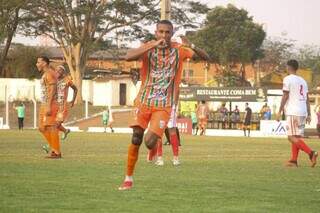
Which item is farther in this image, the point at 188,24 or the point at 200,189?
the point at 188,24

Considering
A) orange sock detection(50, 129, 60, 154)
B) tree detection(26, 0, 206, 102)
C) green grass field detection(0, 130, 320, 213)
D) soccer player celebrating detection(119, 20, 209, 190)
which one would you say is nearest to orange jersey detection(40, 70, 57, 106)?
orange sock detection(50, 129, 60, 154)

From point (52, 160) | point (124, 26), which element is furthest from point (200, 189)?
point (124, 26)

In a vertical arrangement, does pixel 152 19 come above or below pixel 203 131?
above

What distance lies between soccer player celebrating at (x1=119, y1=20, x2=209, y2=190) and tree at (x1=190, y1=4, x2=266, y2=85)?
82184 millimetres

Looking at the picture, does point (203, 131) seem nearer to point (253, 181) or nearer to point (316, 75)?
point (253, 181)

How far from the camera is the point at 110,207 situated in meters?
9.02

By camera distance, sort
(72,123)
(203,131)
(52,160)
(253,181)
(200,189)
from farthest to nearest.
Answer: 1. (72,123)
2. (203,131)
3. (52,160)
4. (253,181)
5. (200,189)

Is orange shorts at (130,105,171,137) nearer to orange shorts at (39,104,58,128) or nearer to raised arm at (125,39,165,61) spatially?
raised arm at (125,39,165,61)

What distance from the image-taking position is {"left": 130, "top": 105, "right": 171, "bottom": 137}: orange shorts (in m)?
11.2

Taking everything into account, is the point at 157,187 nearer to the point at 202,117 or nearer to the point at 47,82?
the point at 47,82

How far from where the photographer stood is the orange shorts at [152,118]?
1118 cm

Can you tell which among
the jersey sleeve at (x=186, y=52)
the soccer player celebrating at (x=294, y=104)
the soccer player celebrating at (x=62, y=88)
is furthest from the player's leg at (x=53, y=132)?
the jersey sleeve at (x=186, y=52)

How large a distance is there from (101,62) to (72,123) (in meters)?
39.6

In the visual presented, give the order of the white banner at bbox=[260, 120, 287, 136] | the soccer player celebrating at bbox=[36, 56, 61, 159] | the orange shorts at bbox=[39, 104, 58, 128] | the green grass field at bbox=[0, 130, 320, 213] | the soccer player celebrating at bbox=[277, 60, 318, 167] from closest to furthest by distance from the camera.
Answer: the green grass field at bbox=[0, 130, 320, 213]
the soccer player celebrating at bbox=[277, 60, 318, 167]
the soccer player celebrating at bbox=[36, 56, 61, 159]
the orange shorts at bbox=[39, 104, 58, 128]
the white banner at bbox=[260, 120, 287, 136]
